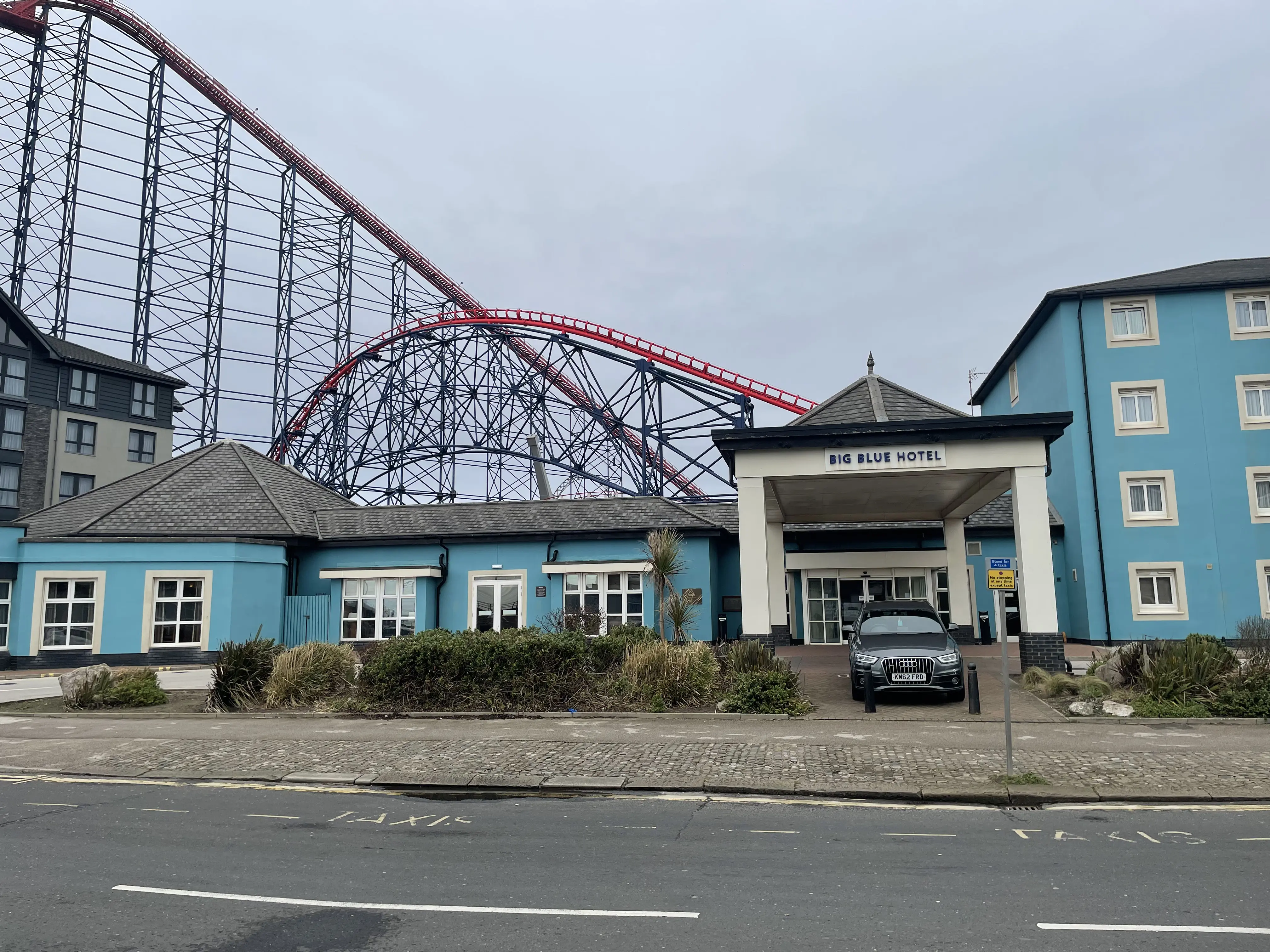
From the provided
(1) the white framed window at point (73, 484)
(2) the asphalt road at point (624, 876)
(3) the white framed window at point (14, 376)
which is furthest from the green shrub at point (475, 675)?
(3) the white framed window at point (14, 376)

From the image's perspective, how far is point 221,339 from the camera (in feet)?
134

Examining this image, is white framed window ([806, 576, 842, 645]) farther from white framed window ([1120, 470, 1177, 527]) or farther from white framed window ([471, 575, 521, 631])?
white framed window ([471, 575, 521, 631])

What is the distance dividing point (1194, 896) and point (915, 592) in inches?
857

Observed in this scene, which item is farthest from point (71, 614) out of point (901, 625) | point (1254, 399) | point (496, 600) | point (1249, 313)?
point (1249, 313)

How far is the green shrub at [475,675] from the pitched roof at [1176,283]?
20391 millimetres

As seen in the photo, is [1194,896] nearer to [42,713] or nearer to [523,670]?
[523,670]

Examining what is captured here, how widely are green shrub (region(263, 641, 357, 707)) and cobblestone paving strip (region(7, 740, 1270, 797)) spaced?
A: 8.66 ft

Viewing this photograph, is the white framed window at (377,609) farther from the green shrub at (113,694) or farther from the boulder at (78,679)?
the boulder at (78,679)

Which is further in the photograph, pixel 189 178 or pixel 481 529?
pixel 189 178

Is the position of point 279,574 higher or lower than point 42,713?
higher

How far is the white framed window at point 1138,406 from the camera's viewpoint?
25703 mm

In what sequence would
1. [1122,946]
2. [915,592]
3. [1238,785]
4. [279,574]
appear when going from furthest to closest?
[915,592] < [279,574] < [1238,785] < [1122,946]

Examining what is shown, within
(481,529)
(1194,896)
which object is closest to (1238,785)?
(1194,896)

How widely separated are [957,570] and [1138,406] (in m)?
8.11
